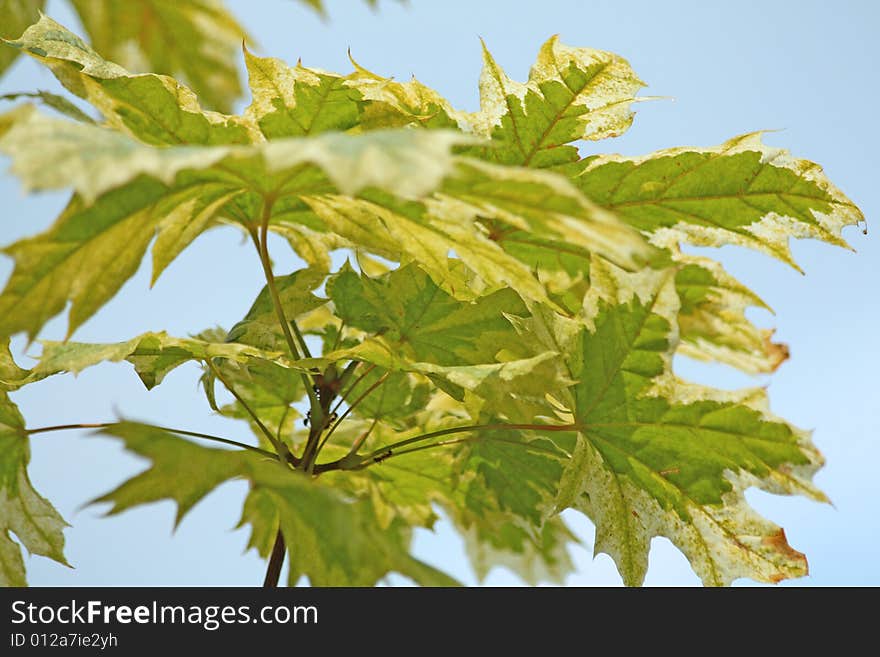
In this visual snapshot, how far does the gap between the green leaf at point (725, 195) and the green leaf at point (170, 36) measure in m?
1.39

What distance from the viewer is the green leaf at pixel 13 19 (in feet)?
4.84

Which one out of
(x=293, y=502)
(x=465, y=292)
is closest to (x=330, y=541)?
(x=293, y=502)

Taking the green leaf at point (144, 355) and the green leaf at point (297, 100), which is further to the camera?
the green leaf at point (297, 100)

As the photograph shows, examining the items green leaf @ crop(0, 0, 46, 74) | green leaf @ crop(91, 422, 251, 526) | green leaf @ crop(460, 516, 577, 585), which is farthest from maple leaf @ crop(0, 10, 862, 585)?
green leaf @ crop(0, 0, 46, 74)

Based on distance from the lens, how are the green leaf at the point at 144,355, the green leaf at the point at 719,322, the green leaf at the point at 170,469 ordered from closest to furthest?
the green leaf at the point at 170,469, the green leaf at the point at 144,355, the green leaf at the point at 719,322

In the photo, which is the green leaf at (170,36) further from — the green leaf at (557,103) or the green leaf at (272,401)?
the green leaf at (557,103)

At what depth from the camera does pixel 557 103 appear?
97 centimetres

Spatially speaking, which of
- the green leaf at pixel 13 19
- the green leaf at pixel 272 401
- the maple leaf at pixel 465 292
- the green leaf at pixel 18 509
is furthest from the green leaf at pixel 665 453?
the green leaf at pixel 13 19

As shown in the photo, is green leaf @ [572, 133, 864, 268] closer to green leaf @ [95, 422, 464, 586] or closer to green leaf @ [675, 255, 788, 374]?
green leaf @ [675, 255, 788, 374]

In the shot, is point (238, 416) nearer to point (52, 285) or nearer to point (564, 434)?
point (564, 434)

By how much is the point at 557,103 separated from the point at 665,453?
0.43 m

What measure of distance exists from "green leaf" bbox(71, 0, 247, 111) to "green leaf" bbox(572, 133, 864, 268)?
1.39m

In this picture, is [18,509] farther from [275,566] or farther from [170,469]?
[170,469]
